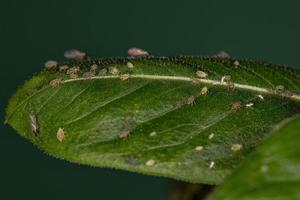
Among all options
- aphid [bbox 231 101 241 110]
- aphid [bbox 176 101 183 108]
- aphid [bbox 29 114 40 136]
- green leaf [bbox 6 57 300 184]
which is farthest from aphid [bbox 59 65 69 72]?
aphid [bbox 231 101 241 110]

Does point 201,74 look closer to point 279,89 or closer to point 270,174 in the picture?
point 279,89

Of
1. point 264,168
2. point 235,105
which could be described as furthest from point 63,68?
point 264,168

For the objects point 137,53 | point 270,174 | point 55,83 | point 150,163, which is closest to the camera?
point 270,174

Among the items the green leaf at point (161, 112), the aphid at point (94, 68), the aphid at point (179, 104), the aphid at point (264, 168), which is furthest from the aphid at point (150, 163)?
the aphid at point (264, 168)

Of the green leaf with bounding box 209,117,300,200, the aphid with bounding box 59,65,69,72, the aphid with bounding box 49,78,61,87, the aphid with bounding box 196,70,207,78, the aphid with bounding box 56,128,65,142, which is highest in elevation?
the green leaf with bounding box 209,117,300,200

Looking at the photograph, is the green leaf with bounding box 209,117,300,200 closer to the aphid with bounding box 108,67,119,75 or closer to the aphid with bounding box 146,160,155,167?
the aphid with bounding box 146,160,155,167
